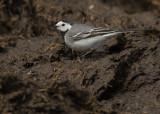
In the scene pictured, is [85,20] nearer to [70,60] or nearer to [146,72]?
[70,60]

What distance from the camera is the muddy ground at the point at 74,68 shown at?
4977 millimetres

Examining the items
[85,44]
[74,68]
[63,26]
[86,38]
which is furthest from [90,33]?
[74,68]

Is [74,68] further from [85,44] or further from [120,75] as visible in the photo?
[120,75]

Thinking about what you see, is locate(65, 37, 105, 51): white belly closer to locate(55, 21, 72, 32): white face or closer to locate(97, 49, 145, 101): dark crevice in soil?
locate(55, 21, 72, 32): white face

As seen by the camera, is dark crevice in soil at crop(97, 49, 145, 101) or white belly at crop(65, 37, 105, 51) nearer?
dark crevice in soil at crop(97, 49, 145, 101)

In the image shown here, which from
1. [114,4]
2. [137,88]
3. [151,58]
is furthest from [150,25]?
[114,4]

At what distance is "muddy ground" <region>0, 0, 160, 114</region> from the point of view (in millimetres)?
4977

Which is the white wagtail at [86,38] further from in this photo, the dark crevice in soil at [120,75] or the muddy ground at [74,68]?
A: the dark crevice in soil at [120,75]

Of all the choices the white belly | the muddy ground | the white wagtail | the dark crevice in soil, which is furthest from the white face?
the dark crevice in soil

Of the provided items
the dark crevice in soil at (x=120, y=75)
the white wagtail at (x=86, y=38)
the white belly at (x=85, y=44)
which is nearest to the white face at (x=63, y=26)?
the white wagtail at (x=86, y=38)

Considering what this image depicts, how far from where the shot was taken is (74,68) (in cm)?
636

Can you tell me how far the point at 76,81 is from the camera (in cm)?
602

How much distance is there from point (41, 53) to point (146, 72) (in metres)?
2.69

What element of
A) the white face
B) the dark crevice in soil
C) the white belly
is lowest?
the dark crevice in soil
